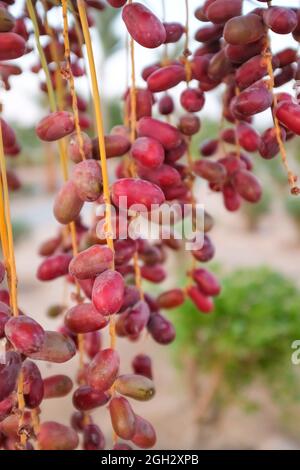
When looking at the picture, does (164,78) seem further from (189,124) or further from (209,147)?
(209,147)

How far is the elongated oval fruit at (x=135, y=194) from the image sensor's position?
0.42 metres

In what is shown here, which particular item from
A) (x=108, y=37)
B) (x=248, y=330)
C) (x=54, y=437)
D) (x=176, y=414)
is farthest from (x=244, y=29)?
(x=108, y=37)

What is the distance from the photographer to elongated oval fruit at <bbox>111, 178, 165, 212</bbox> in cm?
42

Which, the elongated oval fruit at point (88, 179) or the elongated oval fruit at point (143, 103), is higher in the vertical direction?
the elongated oval fruit at point (143, 103)

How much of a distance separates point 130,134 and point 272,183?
298 inches

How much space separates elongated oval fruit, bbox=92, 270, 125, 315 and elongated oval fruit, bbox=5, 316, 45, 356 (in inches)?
1.7

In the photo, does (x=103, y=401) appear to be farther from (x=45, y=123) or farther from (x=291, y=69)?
(x=291, y=69)

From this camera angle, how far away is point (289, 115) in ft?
1.43

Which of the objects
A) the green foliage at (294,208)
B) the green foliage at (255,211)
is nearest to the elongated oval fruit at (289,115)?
the green foliage at (294,208)

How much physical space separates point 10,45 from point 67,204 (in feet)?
0.43

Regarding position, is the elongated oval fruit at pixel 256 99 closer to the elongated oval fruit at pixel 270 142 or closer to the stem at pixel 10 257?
the elongated oval fruit at pixel 270 142

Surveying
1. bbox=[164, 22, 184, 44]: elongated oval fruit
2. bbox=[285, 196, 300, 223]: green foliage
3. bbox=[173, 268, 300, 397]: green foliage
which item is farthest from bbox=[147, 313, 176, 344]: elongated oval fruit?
bbox=[285, 196, 300, 223]: green foliage

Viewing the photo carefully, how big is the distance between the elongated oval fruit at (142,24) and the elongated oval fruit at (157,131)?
0.07m

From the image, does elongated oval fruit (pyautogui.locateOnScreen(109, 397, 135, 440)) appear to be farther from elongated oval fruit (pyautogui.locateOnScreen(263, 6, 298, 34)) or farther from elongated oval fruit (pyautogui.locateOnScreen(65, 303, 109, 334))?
elongated oval fruit (pyautogui.locateOnScreen(263, 6, 298, 34))
